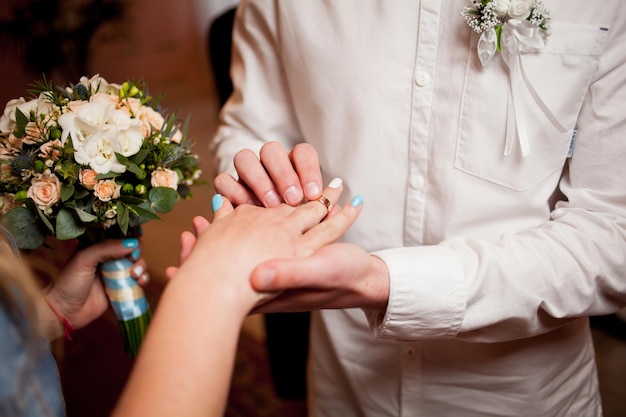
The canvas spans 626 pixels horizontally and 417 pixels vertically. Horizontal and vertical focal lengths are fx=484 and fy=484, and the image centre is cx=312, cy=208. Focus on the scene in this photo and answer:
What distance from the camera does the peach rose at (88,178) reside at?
908 millimetres

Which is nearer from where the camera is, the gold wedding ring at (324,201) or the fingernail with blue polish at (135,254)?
the gold wedding ring at (324,201)

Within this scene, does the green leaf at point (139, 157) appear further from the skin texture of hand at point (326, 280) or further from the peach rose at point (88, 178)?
the skin texture of hand at point (326, 280)

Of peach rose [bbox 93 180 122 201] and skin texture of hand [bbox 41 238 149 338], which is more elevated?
peach rose [bbox 93 180 122 201]

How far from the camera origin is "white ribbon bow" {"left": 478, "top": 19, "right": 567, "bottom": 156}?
868 mm

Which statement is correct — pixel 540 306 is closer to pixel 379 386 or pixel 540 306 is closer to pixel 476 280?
pixel 476 280

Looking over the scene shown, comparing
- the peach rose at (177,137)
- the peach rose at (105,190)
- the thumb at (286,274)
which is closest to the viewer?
the thumb at (286,274)

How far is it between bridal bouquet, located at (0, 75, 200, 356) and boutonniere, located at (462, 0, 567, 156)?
2.10ft

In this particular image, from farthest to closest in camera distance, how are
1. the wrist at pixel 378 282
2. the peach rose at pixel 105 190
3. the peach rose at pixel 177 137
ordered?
the peach rose at pixel 177 137 < the peach rose at pixel 105 190 < the wrist at pixel 378 282

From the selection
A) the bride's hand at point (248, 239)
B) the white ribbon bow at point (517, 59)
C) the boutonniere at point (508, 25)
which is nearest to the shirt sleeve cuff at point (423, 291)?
the bride's hand at point (248, 239)

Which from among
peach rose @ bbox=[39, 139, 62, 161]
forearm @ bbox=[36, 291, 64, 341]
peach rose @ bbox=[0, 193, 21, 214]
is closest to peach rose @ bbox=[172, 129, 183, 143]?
peach rose @ bbox=[39, 139, 62, 161]

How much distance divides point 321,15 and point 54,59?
129 inches

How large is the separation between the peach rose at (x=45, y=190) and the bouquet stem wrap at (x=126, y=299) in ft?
0.79

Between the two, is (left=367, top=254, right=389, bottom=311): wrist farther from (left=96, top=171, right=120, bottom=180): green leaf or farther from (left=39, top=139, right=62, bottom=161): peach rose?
(left=39, top=139, right=62, bottom=161): peach rose

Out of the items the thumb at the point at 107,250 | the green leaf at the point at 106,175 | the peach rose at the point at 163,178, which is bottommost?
the thumb at the point at 107,250
